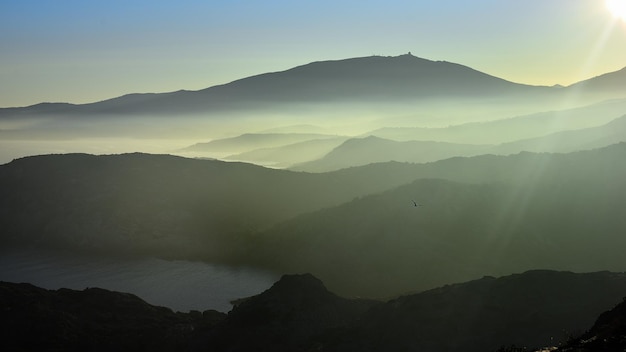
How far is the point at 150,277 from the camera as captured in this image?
425ft

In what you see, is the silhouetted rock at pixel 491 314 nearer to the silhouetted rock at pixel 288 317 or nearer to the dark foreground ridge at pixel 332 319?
the dark foreground ridge at pixel 332 319

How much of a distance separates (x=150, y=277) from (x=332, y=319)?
67057mm

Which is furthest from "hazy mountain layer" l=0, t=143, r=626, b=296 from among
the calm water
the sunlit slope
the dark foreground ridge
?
the dark foreground ridge

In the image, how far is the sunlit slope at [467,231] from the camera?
10975 centimetres

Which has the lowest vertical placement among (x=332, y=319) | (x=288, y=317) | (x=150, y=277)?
(x=150, y=277)

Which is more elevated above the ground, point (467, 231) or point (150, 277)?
point (467, 231)

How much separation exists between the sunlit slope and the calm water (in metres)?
11.3

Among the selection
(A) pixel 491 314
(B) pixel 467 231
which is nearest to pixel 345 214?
(B) pixel 467 231

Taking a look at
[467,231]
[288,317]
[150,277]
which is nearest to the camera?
[288,317]

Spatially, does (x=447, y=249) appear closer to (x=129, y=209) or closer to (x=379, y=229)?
(x=379, y=229)

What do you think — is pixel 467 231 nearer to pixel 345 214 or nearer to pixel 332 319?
pixel 345 214

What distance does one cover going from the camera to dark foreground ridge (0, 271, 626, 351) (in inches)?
2427

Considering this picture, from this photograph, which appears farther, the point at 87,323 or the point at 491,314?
the point at 87,323

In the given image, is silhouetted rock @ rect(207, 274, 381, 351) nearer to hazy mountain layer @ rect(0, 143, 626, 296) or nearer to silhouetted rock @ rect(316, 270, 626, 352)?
silhouetted rock @ rect(316, 270, 626, 352)
